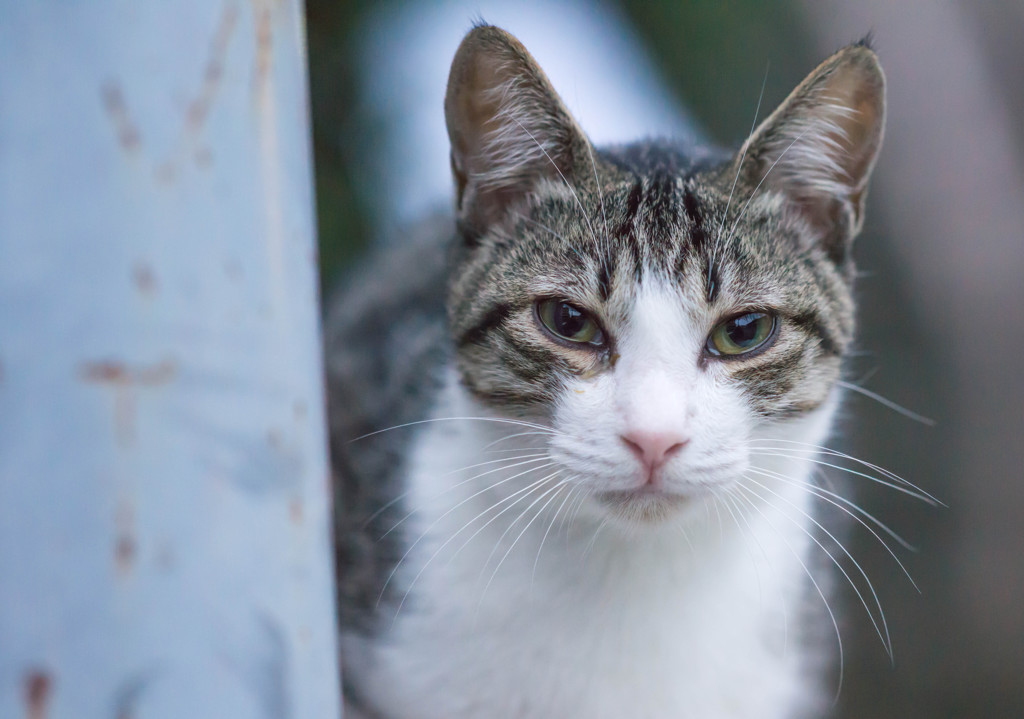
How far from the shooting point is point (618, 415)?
1.33 meters

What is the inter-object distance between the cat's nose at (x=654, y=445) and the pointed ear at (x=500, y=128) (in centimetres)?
61

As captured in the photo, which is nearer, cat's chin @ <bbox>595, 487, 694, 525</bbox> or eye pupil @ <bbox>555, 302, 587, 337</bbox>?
cat's chin @ <bbox>595, 487, 694, 525</bbox>

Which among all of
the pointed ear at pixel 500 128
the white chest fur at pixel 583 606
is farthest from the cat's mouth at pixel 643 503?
the pointed ear at pixel 500 128

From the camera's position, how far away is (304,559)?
35.5 inches

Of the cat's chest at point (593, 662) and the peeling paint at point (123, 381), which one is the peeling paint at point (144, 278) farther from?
the cat's chest at point (593, 662)

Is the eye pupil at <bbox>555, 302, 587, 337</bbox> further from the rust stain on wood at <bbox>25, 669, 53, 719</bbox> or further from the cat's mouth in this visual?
the rust stain on wood at <bbox>25, 669, 53, 719</bbox>

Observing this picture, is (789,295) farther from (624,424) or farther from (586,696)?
(586,696)

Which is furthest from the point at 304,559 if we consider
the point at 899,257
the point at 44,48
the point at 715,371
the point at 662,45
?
the point at 662,45

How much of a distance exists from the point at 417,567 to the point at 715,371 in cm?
84

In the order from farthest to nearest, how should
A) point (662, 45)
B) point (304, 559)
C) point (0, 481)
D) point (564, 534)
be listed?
1. point (662, 45)
2. point (564, 534)
3. point (304, 559)
4. point (0, 481)

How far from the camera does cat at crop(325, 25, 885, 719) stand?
4.68 feet

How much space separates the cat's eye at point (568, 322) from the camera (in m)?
1.52

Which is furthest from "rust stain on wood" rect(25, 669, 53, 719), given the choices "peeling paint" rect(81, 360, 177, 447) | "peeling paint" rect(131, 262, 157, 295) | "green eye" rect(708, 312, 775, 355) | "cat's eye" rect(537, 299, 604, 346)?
"green eye" rect(708, 312, 775, 355)

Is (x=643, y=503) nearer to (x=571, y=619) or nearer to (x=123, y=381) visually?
(x=571, y=619)
